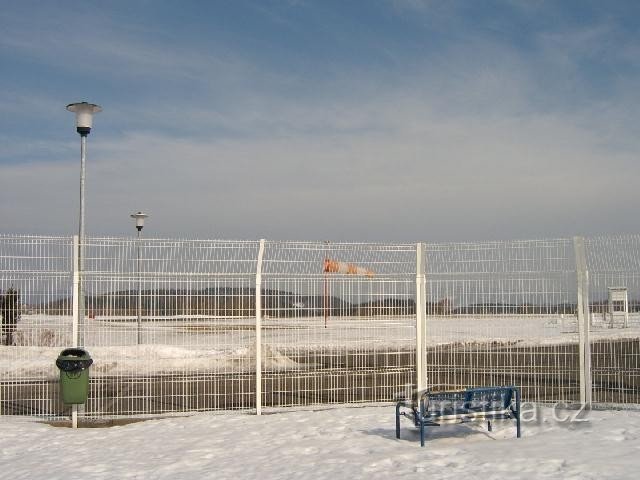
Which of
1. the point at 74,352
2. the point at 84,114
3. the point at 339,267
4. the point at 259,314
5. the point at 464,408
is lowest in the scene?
the point at 464,408

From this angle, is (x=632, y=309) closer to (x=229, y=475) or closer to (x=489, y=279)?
(x=489, y=279)

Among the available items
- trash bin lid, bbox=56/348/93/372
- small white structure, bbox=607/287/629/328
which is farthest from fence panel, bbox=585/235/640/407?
trash bin lid, bbox=56/348/93/372

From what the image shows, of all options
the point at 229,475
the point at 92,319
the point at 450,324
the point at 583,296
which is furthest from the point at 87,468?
the point at 583,296

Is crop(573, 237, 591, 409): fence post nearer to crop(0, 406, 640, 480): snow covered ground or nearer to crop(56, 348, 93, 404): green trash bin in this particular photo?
crop(0, 406, 640, 480): snow covered ground

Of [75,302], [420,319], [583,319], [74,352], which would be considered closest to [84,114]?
[75,302]

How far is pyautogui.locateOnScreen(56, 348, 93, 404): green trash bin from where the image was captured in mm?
11195

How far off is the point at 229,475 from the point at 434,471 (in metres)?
2.26

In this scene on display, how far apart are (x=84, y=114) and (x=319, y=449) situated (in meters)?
7.63

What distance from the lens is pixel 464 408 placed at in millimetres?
9727

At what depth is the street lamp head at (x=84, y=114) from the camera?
43.5 feet

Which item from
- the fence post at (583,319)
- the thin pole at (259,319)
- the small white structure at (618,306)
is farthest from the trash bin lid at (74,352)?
the small white structure at (618,306)

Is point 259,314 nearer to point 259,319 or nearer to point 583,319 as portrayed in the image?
point 259,319

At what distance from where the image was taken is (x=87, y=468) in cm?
862

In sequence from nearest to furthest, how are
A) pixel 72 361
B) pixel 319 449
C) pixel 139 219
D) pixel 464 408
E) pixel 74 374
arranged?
pixel 319 449 < pixel 464 408 < pixel 72 361 < pixel 74 374 < pixel 139 219
